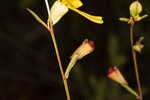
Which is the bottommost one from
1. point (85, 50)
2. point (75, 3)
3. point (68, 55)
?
point (68, 55)

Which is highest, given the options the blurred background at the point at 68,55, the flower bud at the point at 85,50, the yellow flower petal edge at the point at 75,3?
the yellow flower petal edge at the point at 75,3

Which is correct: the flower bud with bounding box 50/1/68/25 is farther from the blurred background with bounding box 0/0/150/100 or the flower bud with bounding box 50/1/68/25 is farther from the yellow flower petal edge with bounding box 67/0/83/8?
the blurred background with bounding box 0/0/150/100

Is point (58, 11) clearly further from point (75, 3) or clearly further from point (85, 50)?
point (85, 50)

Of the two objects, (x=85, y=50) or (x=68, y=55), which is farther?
(x=68, y=55)

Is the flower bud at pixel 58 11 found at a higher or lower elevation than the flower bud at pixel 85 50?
higher

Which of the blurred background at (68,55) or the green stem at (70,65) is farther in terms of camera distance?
the blurred background at (68,55)

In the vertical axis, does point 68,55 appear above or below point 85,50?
below

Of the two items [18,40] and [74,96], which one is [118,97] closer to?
[74,96]

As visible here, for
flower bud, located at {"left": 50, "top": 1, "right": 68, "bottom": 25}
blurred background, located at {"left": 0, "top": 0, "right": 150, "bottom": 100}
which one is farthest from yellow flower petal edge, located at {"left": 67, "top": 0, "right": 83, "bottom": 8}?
blurred background, located at {"left": 0, "top": 0, "right": 150, "bottom": 100}

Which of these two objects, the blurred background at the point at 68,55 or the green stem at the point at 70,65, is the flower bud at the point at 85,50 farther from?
the blurred background at the point at 68,55

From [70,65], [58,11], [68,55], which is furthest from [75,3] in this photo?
[68,55]

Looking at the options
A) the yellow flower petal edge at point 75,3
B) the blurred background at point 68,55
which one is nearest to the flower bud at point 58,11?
the yellow flower petal edge at point 75,3
